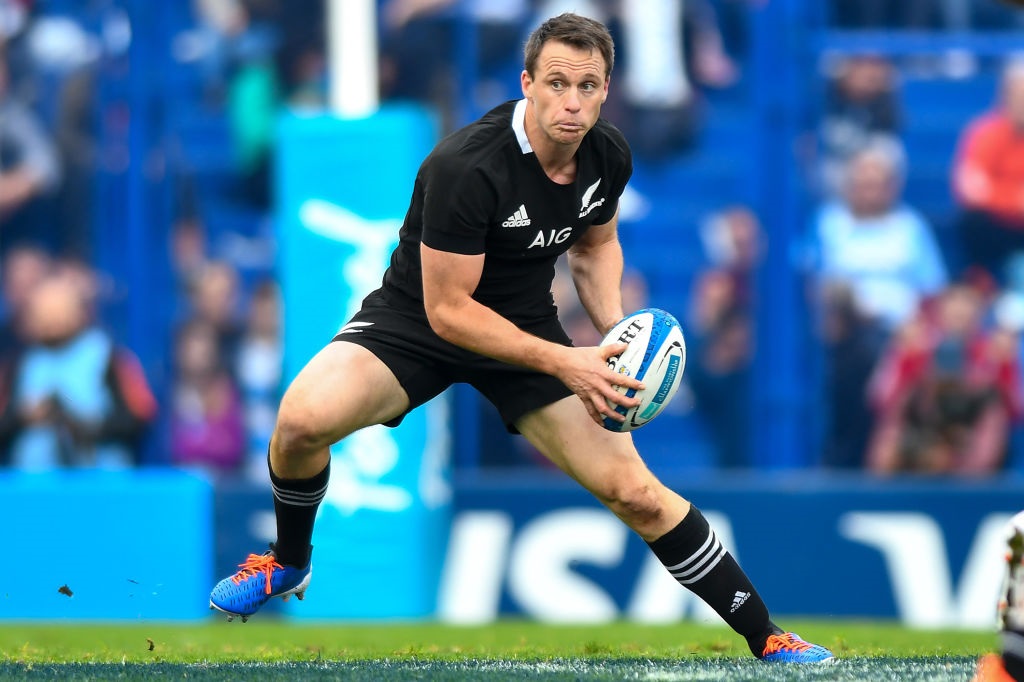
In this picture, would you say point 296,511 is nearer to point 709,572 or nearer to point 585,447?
point 585,447

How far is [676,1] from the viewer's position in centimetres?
1093

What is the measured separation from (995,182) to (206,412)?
5300mm

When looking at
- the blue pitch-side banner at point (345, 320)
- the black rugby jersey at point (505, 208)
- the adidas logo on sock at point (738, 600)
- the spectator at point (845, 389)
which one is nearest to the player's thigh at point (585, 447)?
the black rugby jersey at point (505, 208)

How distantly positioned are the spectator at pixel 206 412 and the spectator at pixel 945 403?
408 cm

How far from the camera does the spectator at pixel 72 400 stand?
10.5m

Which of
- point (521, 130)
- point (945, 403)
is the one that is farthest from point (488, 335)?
point (945, 403)

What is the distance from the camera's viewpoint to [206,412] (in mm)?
10867

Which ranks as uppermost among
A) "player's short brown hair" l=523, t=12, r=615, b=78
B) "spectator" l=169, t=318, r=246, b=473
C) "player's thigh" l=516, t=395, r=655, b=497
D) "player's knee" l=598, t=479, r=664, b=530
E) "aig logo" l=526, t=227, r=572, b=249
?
"player's short brown hair" l=523, t=12, r=615, b=78

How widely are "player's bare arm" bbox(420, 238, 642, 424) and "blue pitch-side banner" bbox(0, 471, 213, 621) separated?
4756 millimetres

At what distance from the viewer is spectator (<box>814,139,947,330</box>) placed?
34.1ft

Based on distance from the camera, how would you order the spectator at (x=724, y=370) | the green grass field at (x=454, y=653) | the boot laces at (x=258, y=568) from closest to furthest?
the green grass field at (x=454, y=653)
the boot laces at (x=258, y=568)
the spectator at (x=724, y=370)

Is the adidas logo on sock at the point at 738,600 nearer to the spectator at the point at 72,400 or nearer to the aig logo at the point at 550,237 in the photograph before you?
the aig logo at the point at 550,237

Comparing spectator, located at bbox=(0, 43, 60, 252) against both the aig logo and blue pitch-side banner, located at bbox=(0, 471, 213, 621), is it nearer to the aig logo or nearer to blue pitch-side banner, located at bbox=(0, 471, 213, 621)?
blue pitch-side banner, located at bbox=(0, 471, 213, 621)

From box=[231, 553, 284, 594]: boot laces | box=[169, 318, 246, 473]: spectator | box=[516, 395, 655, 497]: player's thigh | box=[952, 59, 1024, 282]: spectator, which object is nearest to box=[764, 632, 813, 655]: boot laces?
box=[516, 395, 655, 497]: player's thigh
